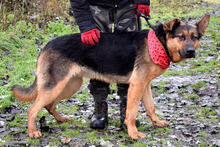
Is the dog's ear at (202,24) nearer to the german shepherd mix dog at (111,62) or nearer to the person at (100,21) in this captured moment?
the german shepherd mix dog at (111,62)

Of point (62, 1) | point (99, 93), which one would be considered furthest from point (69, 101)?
point (62, 1)

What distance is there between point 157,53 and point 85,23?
113cm

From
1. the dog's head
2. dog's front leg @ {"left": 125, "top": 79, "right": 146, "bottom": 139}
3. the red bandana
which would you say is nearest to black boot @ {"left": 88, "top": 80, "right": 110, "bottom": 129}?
dog's front leg @ {"left": 125, "top": 79, "right": 146, "bottom": 139}

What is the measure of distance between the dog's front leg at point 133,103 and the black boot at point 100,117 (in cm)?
54

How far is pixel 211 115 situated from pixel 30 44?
5481 millimetres

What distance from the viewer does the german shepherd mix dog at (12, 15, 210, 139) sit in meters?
3.47

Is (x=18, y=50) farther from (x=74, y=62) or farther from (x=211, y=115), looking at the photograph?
(x=211, y=115)

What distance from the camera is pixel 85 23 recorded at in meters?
3.61

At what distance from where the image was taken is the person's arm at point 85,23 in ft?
11.7

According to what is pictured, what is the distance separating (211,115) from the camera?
13.8 feet

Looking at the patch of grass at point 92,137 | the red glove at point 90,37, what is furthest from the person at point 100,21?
the patch of grass at point 92,137

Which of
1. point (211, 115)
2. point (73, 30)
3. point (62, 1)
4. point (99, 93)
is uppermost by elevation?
point (62, 1)

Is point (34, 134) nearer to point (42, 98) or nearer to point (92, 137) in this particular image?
point (42, 98)

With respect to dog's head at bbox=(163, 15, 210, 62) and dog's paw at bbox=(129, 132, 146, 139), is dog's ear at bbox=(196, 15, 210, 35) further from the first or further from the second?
dog's paw at bbox=(129, 132, 146, 139)
